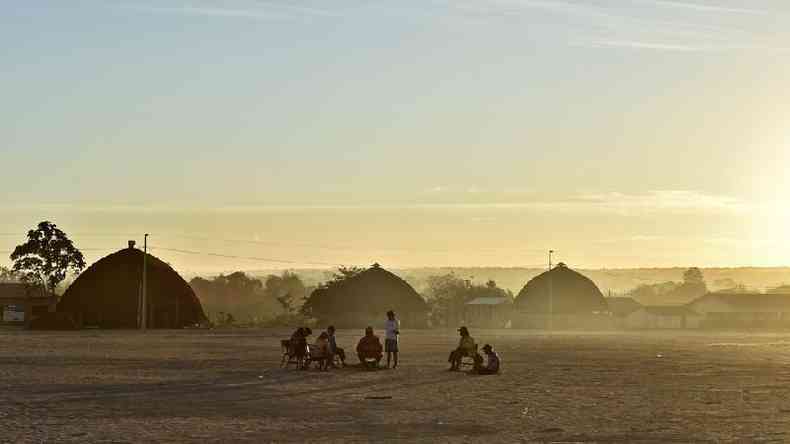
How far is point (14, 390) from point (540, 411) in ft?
37.8

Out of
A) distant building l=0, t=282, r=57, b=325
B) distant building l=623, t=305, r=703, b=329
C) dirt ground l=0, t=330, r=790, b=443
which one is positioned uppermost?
distant building l=0, t=282, r=57, b=325

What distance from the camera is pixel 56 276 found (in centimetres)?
9856

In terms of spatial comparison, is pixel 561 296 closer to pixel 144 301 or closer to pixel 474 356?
pixel 144 301

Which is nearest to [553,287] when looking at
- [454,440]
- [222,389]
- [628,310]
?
[628,310]

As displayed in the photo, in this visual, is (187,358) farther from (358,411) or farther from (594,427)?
(594,427)

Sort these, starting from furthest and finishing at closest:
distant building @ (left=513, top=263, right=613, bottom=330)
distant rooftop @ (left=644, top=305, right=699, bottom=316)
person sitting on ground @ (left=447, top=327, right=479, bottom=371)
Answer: distant rooftop @ (left=644, top=305, right=699, bottom=316) < distant building @ (left=513, top=263, right=613, bottom=330) < person sitting on ground @ (left=447, top=327, right=479, bottom=371)

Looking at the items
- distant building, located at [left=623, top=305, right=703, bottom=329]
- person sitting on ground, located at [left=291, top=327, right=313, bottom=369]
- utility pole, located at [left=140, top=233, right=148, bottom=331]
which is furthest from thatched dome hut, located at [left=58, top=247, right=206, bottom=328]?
distant building, located at [left=623, top=305, right=703, bottom=329]

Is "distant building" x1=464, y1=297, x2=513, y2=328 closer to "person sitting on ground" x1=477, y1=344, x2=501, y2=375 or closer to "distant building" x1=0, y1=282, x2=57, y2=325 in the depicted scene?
"distant building" x1=0, y1=282, x2=57, y2=325

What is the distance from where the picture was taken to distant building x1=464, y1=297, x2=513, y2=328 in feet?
407

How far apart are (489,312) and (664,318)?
23777 mm

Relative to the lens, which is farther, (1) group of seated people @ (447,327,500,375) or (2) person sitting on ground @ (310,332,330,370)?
(2) person sitting on ground @ (310,332,330,370)

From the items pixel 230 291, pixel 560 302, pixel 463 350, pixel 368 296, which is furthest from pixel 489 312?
pixel 463 350

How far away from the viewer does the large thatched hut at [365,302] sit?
10631cm

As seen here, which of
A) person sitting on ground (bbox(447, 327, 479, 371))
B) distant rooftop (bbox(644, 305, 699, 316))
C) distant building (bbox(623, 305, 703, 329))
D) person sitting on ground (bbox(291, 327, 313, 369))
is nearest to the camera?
person sitting on ground (bbox(447, 327, 479, 371))
